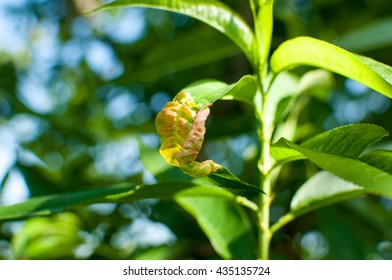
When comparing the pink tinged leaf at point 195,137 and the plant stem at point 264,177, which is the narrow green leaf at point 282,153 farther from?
the pink tinged leaf at point 195,137

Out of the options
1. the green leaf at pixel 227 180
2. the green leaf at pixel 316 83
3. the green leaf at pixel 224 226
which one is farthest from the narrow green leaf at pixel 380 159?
the green leaf at pixel 316 83

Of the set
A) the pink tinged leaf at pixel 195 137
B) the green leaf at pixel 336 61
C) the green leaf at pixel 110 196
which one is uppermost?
the green leaf at pixel 336 61

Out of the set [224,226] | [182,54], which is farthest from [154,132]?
[224,226]

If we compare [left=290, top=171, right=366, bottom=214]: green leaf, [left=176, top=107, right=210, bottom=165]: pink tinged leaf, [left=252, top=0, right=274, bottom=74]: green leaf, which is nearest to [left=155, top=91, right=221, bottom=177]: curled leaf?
[left=176, top=107, right=210, bottom=165]: pink tinged leaf

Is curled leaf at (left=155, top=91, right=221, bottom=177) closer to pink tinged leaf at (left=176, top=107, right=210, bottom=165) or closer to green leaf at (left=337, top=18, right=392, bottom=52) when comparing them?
pink tinged leaf at (left=176, top=107, right=210, bottom=165)

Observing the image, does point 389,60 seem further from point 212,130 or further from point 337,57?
point 337,57

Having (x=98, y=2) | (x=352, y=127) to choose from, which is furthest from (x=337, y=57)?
(x=98, y=2)

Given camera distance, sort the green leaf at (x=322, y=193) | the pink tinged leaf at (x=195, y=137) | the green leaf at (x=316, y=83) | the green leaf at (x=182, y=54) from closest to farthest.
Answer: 1. the pink tinged leaf at (x=195, y=137)
2. the green leaf at (x=322, y=193)
3. the green leaf at (x=316, y=83)
4. the green leaf at (x=182, y=54)
